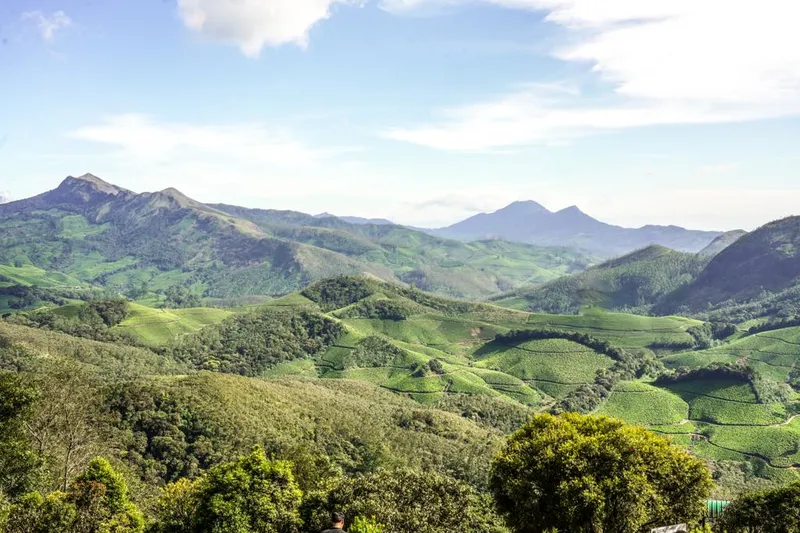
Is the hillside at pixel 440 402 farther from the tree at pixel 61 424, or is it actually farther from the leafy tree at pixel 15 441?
the leafy tree at pixel 15 441

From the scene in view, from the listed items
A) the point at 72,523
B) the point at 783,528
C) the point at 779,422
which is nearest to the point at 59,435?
the point at 72,523

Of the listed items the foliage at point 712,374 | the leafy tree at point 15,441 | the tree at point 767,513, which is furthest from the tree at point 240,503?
the foliage at point 712,374

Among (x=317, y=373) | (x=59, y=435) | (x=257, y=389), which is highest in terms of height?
(x=59, y=435)

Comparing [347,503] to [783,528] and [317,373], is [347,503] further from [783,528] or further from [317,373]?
[317,373]

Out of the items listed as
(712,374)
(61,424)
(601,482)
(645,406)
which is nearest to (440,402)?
(645,406)

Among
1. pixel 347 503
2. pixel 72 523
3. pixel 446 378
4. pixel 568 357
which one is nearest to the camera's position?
pixel 72 523
